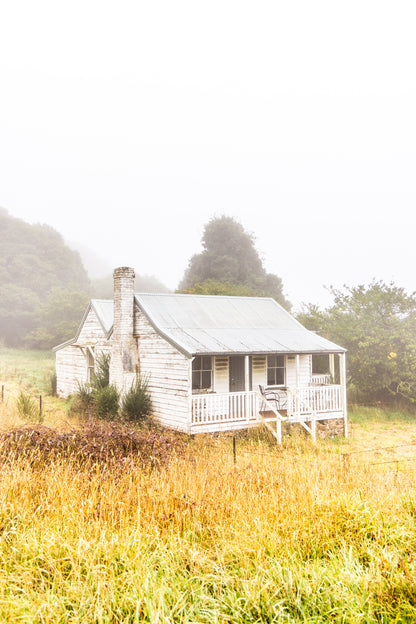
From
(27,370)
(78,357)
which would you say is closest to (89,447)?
(78,357)

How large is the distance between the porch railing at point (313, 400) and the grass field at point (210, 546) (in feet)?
24.6

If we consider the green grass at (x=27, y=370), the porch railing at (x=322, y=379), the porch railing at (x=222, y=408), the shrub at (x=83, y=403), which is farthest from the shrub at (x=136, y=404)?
the green grass at (x=27, y=370)

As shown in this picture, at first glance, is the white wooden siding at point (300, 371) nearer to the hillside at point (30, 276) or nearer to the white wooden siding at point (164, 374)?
the white wooden siding at point (164, 374)

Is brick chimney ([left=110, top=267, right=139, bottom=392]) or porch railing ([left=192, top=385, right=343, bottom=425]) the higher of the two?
brick chimney ([left=110, top=267, right=139, bottom=392])

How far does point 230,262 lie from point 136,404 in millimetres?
35076

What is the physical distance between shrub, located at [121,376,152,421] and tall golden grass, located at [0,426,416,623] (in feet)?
26.5

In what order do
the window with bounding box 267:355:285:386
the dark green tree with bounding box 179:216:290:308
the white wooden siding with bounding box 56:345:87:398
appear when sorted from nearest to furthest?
the window with bounding box 267:355:285:386, the white wooden siding with bounding box 56:345:87:398, the dark green tree with bounding box 179:216:290:308

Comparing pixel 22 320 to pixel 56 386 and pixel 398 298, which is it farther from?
pixel 398 298

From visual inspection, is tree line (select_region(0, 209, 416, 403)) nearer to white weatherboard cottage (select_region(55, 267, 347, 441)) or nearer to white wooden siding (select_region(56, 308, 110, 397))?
white weatherboard cottage (select_region(55, 267, 347, 441))

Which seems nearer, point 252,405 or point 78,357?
point 252,405

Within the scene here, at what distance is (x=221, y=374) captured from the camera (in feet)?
54.9

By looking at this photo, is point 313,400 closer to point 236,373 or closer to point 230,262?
point 236,373

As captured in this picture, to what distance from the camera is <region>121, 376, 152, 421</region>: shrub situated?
49.1 ft

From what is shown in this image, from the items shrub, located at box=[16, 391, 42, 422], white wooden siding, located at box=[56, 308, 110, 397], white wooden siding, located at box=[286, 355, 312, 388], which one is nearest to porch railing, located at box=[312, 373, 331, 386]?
white wooden siding, located at box=[286, 355, 312, 388]
